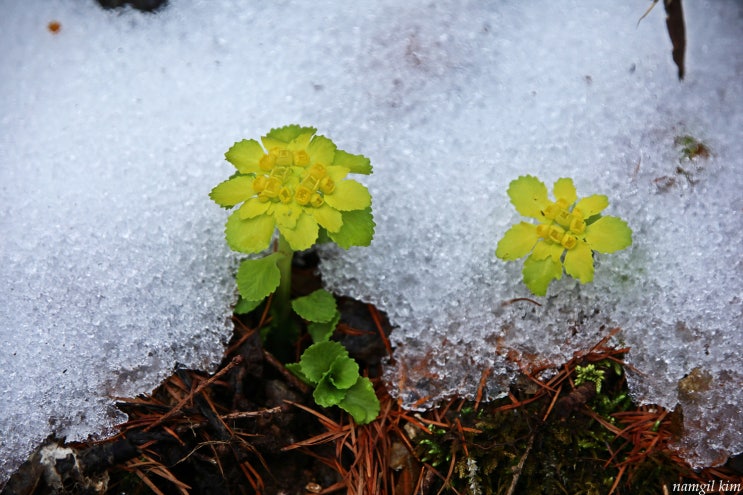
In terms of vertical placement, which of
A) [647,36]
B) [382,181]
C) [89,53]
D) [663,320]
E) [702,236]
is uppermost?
[89,53]

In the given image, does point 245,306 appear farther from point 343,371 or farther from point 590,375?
point 590,375

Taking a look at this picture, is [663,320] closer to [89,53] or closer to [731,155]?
[731,155]

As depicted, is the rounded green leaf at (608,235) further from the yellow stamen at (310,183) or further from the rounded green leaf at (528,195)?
the yellow stamen at (310,183)

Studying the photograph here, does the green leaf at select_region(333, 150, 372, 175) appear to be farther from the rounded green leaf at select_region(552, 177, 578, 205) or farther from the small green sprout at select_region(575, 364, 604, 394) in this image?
the small green sprout at select_region(575, 364, 604, 394)

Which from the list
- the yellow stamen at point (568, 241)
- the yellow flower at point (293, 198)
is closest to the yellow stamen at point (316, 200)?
the yellow flower at point (293, 198)

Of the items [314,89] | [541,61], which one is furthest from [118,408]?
[541,61]

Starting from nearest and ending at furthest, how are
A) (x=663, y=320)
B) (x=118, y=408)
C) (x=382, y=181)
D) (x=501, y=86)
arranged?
1. (x=118, y=408)
2. (x=663, y=320)
3. (x=382, y=181)
4. (x=501, y=86)

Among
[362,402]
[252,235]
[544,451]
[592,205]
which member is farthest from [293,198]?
[544,451]
